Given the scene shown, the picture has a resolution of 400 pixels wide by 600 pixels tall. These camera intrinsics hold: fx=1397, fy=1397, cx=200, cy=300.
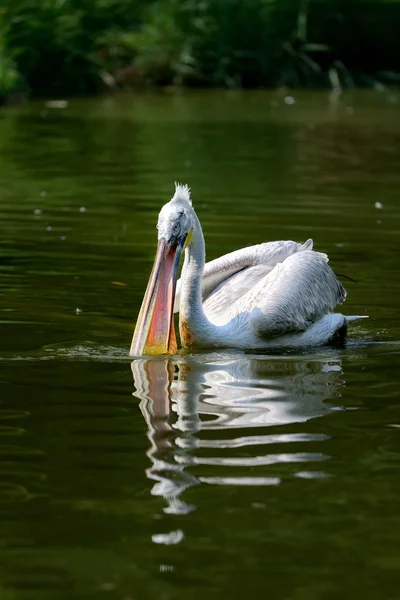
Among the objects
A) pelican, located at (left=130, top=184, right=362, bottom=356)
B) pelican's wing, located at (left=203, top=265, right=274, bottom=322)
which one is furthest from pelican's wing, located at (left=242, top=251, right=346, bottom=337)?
pelican's wing, located at (left=203, top=265, right=274, bottom=322)

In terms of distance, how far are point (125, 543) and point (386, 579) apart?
2.40ft

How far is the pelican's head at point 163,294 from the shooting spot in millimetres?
6281

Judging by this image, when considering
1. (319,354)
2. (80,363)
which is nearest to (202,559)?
(80,363)

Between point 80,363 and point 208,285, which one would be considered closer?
point 80,363

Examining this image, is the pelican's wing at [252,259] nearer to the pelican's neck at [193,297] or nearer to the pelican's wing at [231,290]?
the pelican's wing at [231,290]

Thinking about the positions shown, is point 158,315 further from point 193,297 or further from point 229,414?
point 229,414

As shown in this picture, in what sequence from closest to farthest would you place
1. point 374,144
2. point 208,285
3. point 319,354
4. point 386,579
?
point 386,579 < point 319,354 < point 208,285 < point 374,144

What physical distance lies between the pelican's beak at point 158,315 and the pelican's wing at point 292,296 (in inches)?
20.1

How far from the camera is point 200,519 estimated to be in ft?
13.4

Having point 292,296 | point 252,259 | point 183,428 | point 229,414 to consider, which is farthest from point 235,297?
point 183,428

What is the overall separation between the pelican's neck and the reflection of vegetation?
622 inches

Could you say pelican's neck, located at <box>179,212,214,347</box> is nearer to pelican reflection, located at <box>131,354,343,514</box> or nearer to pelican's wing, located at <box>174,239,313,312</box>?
pelican reflection, located at <box>131,354,343,514</box>

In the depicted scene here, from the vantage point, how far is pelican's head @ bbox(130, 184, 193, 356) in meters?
6.28

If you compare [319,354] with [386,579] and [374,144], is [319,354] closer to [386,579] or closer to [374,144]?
[386,579]
